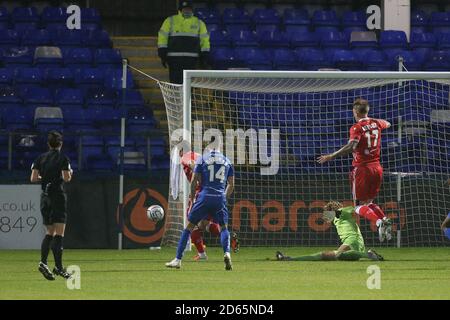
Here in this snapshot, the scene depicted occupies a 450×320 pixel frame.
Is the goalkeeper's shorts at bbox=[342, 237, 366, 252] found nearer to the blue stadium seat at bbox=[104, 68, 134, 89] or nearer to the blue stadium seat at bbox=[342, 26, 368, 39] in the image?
the blue stadium seat at bbox=[104, 68, 134, 89]

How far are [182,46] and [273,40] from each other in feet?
8.66

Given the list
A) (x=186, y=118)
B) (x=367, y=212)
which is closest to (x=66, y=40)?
(x=186, y=118)

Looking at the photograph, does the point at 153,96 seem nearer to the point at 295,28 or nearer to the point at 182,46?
the point at 182,46

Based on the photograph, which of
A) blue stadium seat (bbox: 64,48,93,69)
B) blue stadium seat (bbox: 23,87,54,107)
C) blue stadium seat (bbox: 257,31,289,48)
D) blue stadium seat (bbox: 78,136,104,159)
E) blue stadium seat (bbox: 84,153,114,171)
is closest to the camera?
blue stadium seat (bbox: 84,153,114,171)

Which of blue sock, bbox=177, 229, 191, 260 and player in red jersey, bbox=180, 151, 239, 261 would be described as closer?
blue sock, bbox=177, 229, 191, 260

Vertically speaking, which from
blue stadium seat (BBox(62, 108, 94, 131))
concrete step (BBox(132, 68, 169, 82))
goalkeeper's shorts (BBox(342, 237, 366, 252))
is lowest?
goalkeeper's shorts (BBox(342, 237, 366, 252))

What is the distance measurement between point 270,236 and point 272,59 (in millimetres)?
5094

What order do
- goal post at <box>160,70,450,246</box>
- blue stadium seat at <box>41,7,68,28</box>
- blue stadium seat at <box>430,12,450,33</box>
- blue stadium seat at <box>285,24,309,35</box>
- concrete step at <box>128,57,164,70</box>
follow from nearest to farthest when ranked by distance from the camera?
goal post at <box>160,70,450,246</box>
concrete step at <box>128,57,164,70</box>
blue stadium seat at <box>41,7,68,28</box>
blue stadium seat at <box>285,24,309,35</box>
blue stadium seat at <box>430,12,450,33</box>

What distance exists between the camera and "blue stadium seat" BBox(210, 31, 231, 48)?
84.4ft

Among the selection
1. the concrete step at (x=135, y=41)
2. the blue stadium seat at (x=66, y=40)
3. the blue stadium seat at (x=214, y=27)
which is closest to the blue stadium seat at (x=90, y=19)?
the concrete step at (x=135, y=41)

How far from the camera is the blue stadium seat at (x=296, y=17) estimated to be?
2712 centimetres

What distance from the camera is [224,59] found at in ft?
81.7

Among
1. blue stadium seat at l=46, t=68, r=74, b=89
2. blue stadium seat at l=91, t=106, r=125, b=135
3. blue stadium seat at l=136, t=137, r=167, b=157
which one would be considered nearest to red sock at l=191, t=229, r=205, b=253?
blue stadium seat at l=136, t=137, r=167, b=157

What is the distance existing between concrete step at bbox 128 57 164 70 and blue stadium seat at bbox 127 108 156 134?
2.50 meters
